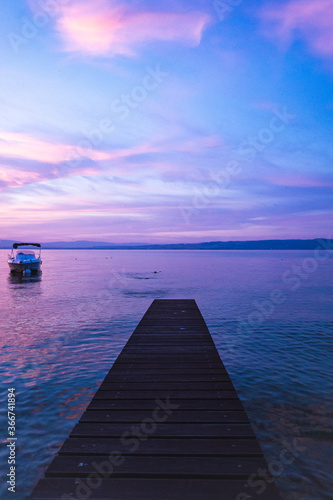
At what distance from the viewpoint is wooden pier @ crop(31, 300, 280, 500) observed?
4203 mm

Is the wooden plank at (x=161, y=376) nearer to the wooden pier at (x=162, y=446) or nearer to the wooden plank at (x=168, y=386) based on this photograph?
the wooden pier at (x=162, y=446)

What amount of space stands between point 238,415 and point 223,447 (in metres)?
1.15

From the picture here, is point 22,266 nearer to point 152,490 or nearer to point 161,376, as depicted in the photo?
point 161,376

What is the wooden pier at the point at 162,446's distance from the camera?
4.20 meters

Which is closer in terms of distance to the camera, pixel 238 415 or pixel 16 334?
pixel 238 415

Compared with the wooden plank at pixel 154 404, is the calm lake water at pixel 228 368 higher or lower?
lower

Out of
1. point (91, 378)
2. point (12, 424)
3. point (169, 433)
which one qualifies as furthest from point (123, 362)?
point (169, 433)

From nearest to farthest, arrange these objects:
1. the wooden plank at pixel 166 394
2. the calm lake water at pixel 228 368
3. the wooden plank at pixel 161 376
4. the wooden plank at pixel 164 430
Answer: the wooden plank at pixel 164 430
the calm lake water at pixel 228 368
the wooden plank at pixel 166 394
the wooden plank at pixel 161 376

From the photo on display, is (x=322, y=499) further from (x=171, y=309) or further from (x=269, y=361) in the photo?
(x=171, y=309)

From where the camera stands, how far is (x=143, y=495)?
Answer: 411 centimetres

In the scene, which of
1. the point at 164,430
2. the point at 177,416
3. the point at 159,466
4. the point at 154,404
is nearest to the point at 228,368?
the point at 154,404

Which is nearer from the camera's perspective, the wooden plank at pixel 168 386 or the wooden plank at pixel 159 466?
the wooden plank at pixel 159 466

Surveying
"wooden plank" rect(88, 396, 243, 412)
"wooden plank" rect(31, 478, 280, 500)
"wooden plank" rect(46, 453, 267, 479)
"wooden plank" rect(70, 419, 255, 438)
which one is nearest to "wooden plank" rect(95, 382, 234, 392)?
"wooden plank" rect(88, 396, 243, 412)

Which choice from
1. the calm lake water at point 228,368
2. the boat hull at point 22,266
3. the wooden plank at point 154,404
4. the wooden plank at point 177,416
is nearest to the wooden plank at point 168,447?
the wooden plank at point 177,416
